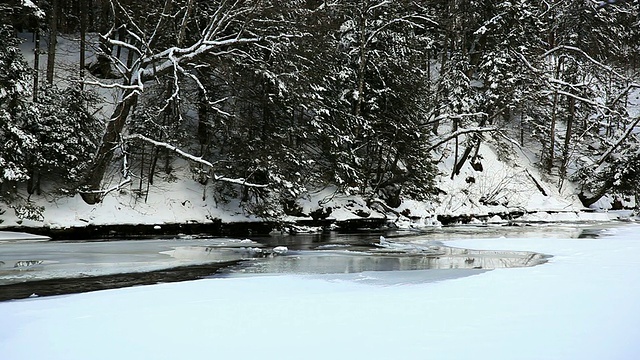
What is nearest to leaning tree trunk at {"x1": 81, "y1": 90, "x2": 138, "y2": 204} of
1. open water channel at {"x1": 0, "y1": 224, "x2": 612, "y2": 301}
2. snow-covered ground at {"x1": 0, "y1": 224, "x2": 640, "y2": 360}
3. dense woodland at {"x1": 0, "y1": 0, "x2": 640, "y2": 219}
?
dense woodland at {"x1": 0, "y1": 0, "x2": 640, "y2": 219}

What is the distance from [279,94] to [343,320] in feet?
48.9

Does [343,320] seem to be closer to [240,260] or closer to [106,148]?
[240,260]

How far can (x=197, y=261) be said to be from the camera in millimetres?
9469

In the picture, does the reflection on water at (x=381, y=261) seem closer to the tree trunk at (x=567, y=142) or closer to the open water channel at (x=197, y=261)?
the open water channel at (x=197, y=261)

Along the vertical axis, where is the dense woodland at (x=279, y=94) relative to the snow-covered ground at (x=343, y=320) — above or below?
above

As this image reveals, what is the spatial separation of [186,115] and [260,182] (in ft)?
18.2

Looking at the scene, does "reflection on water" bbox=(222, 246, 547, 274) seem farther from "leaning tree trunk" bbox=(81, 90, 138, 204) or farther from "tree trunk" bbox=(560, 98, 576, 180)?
"tree trunk" bbox=(560, 98, 576, 180)

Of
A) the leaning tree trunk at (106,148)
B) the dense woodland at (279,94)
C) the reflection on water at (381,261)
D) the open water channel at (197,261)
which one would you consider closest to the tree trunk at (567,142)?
the dense woodland at (279,94)

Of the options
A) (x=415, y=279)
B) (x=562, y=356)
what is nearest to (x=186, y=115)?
(x=415, y=279)

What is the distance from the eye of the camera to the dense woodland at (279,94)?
1609 centimetres

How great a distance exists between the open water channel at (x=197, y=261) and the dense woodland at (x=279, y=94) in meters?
4.51

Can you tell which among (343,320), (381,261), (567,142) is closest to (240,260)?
(381,261)

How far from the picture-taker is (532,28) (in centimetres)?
2819

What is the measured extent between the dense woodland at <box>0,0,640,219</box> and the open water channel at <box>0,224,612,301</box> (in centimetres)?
451
